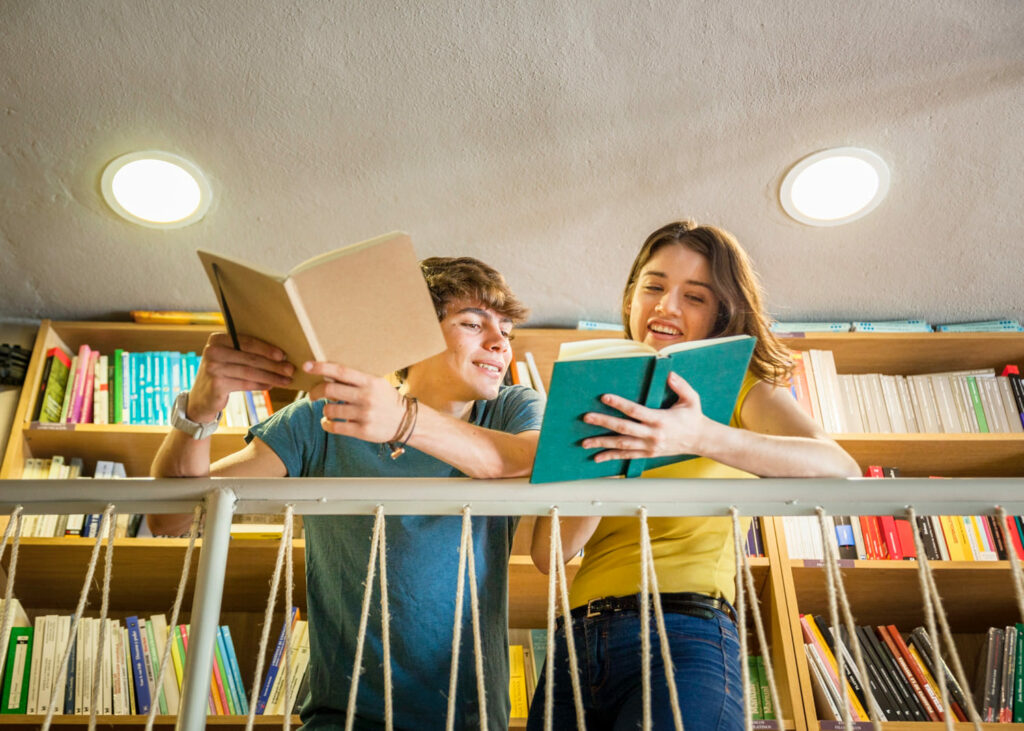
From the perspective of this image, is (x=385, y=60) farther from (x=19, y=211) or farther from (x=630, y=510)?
(x=630, y=510)

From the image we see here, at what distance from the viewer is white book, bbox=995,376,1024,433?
2793 mm

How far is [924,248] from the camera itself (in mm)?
2844

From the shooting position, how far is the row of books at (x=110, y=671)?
7.41 ft

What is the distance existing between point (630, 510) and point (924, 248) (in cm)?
214

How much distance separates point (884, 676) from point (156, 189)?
2.46 metres

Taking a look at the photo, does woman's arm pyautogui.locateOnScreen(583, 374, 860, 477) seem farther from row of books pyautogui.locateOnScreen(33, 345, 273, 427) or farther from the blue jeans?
row of books pyautogui.locateOnScreen(33, 345, 273, 427)

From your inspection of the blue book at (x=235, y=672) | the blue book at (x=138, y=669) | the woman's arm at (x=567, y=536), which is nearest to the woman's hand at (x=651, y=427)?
the woman's arm at (x=567, y=536)

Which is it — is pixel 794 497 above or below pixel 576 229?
below

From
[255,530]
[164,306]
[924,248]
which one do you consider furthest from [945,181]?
[164,306]

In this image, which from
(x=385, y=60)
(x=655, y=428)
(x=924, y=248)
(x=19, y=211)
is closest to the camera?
(x=655, y=428)

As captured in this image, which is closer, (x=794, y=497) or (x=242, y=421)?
(x=794, y=497)

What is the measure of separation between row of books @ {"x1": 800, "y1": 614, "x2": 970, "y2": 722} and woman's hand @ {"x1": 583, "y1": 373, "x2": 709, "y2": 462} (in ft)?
4.76

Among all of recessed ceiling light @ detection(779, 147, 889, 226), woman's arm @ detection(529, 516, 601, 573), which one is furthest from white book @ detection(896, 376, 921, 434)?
woman's arm @ detection(529, 516, 601, 573)

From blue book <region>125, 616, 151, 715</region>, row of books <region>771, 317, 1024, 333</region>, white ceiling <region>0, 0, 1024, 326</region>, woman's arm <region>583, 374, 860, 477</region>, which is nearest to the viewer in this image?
woman's arm <region>583, 374, 860, 477</region>
